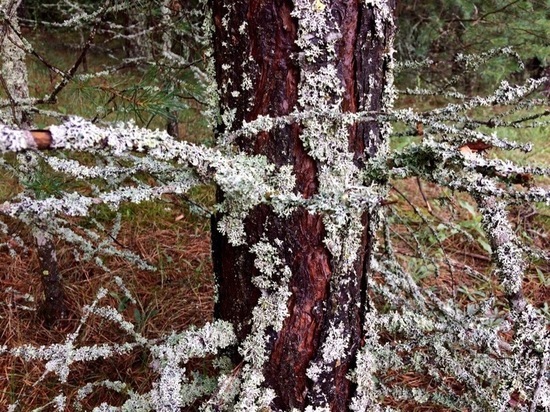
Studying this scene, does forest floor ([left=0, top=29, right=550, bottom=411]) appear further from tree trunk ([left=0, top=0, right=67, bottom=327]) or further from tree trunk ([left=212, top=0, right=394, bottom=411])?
tree trunk ([left=212, top=0, right=394, bottom=411])

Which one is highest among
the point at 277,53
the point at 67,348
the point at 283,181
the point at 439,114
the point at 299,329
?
the point at 277,53

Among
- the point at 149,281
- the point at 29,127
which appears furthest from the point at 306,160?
the point at 149,281

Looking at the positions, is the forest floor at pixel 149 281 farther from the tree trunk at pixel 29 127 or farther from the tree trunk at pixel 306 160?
the tree trunk at pixel 306 160

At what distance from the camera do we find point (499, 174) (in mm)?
825

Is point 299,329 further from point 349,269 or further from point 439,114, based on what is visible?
point 439,114

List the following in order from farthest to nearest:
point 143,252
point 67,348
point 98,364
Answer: point 143,252, point 98,364, point 67,348

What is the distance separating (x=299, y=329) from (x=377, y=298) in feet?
4.07

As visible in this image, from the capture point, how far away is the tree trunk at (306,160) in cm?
117

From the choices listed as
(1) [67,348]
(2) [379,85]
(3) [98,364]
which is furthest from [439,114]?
(3) [98,364]

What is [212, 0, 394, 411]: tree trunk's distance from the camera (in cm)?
117

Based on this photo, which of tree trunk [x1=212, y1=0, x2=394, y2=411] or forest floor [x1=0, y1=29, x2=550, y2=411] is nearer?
tree trunk [x1=212, y1=0, x2=394, y2=411]

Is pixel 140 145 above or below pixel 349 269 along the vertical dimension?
above

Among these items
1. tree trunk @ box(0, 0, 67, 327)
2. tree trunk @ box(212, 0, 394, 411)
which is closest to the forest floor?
tree trunk @ box(0, 0, 67, 327)

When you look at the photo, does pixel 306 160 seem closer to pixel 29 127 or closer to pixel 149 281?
pixel 29 127
